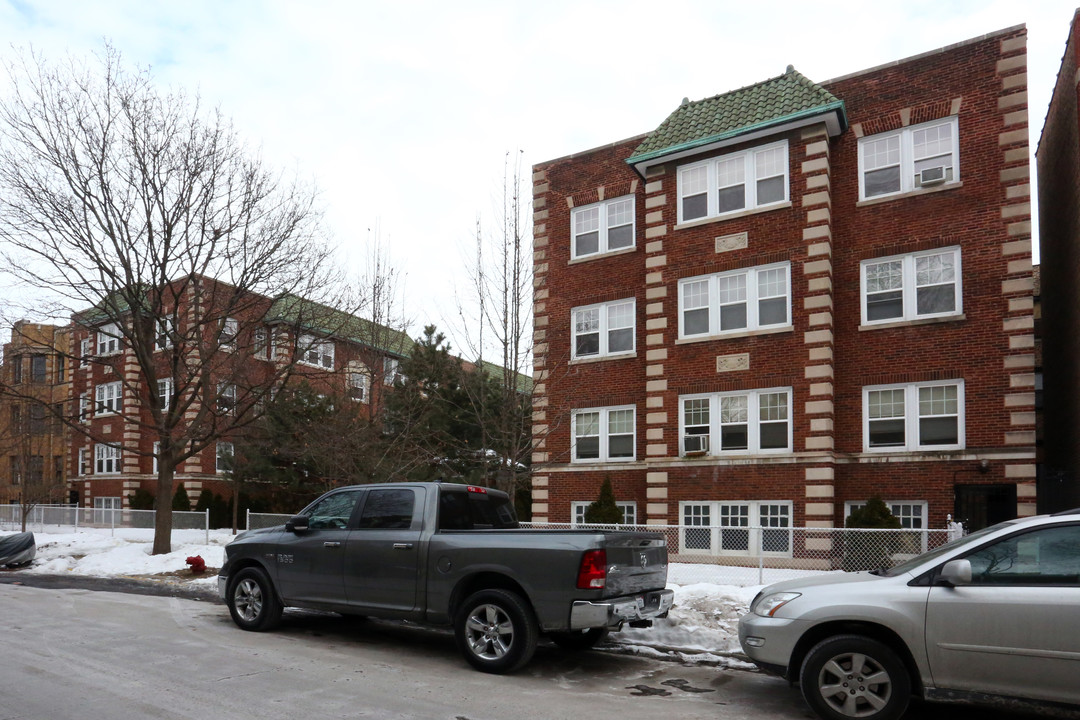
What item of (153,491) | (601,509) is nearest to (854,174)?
(601,509)

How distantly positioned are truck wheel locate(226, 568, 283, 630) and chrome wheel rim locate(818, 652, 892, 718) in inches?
256

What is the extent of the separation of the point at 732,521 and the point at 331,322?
39.7 feet

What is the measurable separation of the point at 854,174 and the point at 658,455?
785 centimetres

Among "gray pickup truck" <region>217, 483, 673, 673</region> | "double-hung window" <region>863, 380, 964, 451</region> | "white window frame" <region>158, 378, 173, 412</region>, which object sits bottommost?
"gray pickup truck" <region>217, 483, 673, 673</region>

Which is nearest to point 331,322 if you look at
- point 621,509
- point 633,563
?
point 621,509

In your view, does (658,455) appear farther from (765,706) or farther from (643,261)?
(765,706)

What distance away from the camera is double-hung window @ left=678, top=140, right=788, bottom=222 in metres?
19.5

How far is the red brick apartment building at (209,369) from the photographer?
840 inches

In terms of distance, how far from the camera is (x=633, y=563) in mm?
8484

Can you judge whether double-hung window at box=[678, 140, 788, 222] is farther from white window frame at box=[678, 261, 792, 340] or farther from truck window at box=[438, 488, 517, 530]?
truck window at box=[438, 488, 517, 530]

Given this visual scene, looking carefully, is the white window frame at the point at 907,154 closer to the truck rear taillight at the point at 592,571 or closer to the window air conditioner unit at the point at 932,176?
the window air conditioner unit at the point at 932,176

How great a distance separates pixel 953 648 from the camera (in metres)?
6.13

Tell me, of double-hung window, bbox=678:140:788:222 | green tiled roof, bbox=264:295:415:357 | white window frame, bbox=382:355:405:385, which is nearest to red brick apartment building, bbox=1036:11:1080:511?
double-hung window, bbox=678:140:788:222

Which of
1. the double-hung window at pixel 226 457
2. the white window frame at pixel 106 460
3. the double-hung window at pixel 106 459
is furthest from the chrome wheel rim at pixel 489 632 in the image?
the double-hung window at pixel 106 459
